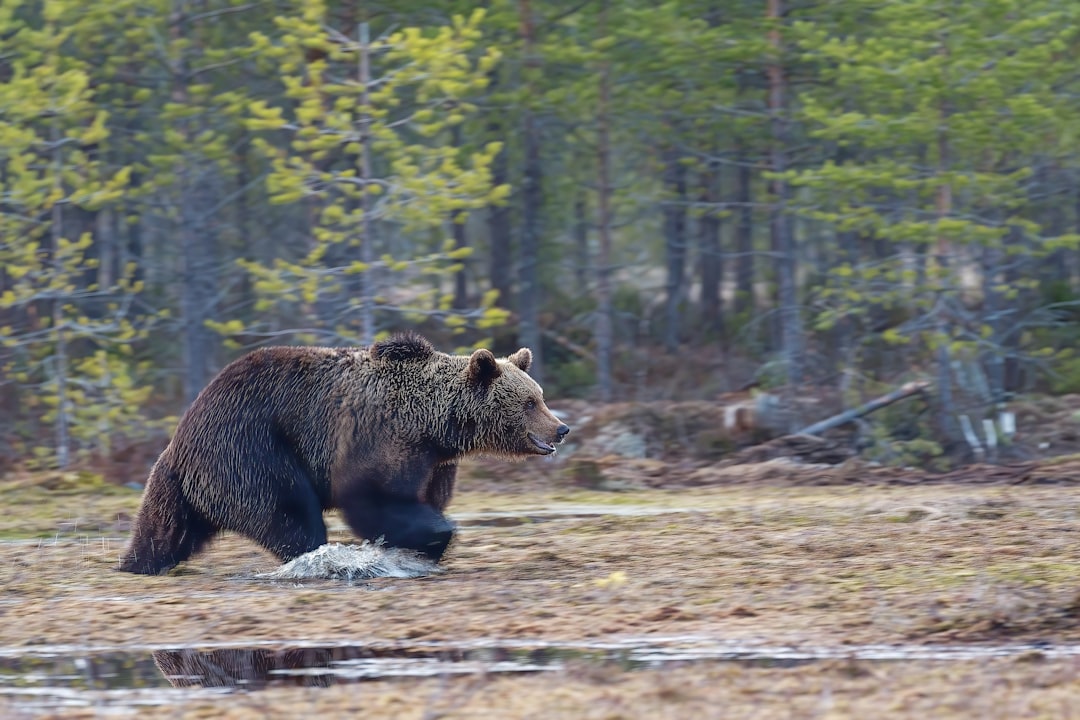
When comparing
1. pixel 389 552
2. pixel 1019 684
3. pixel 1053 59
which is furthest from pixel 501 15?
pixel 1019 684

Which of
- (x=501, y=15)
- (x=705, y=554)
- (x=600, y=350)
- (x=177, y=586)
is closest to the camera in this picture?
(x=177, y=586)

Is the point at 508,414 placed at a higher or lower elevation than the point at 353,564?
higher

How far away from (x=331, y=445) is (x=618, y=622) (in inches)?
106

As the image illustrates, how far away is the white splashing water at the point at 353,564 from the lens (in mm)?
8203

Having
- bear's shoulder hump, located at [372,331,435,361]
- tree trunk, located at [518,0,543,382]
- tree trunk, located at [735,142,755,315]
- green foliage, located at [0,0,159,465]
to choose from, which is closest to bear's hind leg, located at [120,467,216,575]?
bear's shoulder hump, located at [372,331,435,361]

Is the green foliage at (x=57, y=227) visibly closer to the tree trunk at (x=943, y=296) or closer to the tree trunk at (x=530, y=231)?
the tree trunk at (x=530, y=231)

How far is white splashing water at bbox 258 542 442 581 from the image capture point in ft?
26.9

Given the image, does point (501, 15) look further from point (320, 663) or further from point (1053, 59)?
point (320, 663)

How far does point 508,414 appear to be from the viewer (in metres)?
8.71

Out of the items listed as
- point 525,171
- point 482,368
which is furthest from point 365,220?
point 482,368

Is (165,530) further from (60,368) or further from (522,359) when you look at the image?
(60,368)

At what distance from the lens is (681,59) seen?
59.7ft

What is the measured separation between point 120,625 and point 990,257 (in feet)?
47.3

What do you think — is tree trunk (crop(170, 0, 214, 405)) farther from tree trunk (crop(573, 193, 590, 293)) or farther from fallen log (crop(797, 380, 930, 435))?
tree trunk (crop(573, 193, 590, 293))
